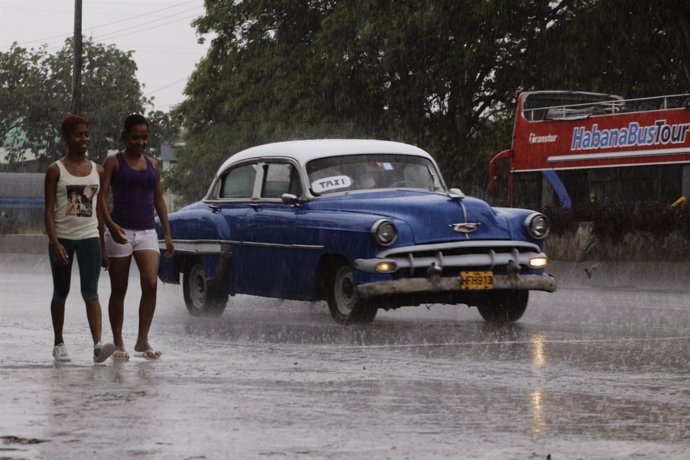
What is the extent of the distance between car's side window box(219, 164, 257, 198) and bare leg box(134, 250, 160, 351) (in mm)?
4526

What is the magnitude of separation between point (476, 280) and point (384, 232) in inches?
37.1

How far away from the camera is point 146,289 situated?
11055 mm

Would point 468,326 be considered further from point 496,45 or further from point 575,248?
point 496,45

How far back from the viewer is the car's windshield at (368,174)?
14820mm

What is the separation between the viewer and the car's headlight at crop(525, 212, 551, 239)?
14.4 m

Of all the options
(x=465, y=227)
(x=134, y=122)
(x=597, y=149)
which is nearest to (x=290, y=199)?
(x=465, y=227)

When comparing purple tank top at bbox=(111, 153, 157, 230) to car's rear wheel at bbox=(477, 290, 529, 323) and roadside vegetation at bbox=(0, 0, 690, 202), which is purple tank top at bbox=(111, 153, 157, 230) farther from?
roadside vegetation at bbox=(0, 0, 690, 202)

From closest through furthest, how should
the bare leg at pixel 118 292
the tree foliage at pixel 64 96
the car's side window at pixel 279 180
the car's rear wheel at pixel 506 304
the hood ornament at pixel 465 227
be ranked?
the bare leg at pixel 118 292 < the hood ornament at pixel 465 227 < the car's rear wheel at pixel 506 304 < the car's side window at pixel 279 180 < the tree foliage at pixel 64 96

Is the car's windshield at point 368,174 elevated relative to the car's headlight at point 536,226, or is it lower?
elevated

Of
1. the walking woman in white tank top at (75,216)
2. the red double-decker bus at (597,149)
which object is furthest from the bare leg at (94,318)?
the red double-decker bus at (597,149)

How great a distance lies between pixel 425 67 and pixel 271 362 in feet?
116

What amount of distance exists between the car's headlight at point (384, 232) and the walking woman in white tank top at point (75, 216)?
3.33 meters

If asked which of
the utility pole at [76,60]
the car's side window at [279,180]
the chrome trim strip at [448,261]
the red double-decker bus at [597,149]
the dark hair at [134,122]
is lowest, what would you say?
the chrome trim strip at [448,261]

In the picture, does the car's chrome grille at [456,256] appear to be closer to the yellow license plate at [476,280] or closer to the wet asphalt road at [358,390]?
the yellow license plate at [476,280]
